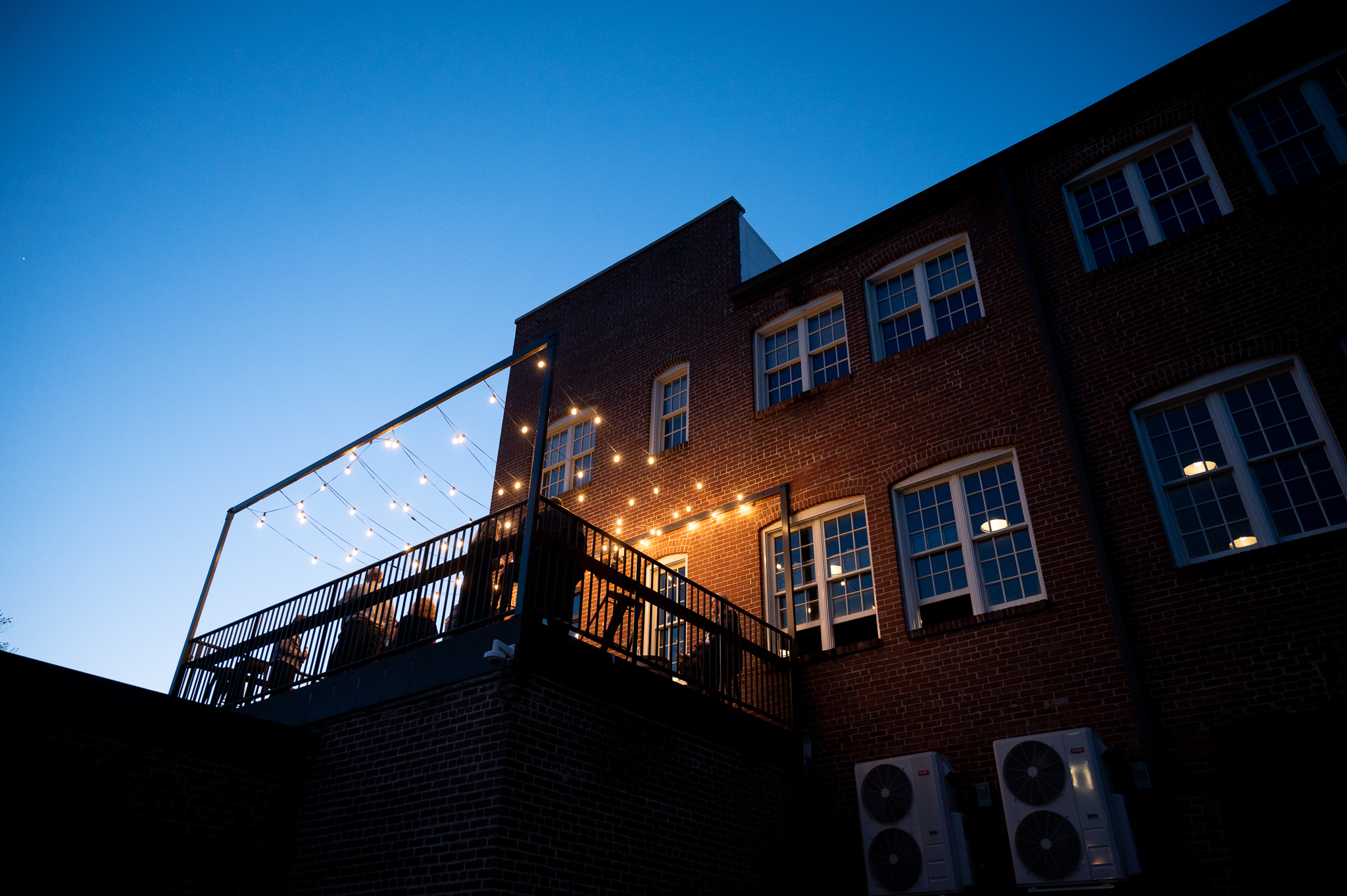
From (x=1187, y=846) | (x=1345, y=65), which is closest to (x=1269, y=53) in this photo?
(x=1345, y=65)

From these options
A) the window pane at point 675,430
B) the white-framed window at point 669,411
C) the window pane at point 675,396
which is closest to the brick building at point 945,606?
the window pane at point 675,430

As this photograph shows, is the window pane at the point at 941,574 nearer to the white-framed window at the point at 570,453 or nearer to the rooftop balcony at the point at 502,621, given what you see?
the rooftop balcony at the point at 502,621

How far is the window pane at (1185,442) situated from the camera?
7.86m

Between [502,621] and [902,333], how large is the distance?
6.65 meters

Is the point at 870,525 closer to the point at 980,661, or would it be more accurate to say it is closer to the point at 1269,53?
the point at 980,661

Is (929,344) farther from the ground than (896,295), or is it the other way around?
(896,295)

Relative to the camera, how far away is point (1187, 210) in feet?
29.6

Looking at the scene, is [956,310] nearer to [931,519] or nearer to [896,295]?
[896,295]

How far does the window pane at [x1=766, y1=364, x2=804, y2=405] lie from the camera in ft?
38.3

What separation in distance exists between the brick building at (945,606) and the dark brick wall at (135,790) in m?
0.03

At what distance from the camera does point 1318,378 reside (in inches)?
291

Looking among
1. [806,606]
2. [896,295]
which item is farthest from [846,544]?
[896,295]

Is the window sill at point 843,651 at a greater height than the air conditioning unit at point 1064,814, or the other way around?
the window sill at point 843,651

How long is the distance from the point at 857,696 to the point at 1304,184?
21.9 feet
